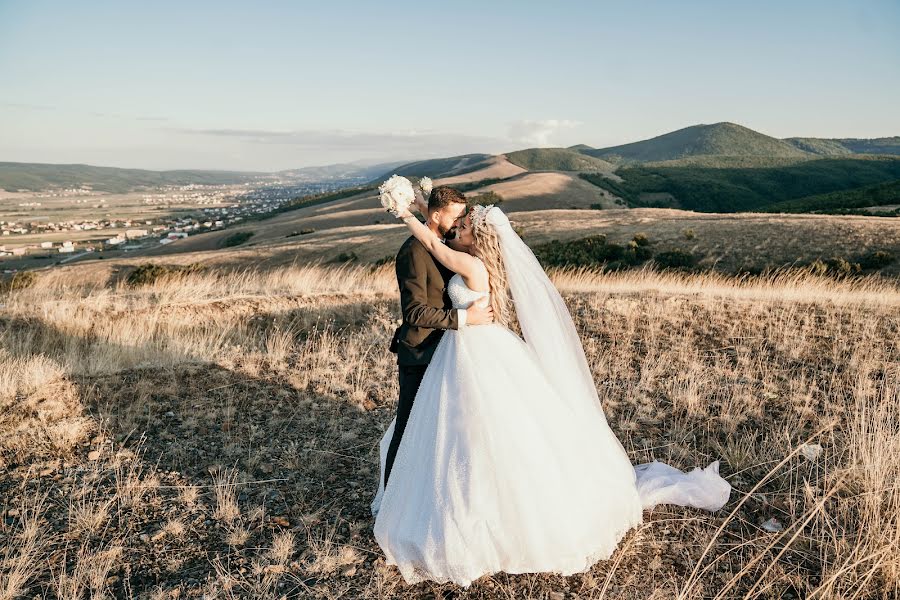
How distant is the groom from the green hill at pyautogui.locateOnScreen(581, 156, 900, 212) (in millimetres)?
72709

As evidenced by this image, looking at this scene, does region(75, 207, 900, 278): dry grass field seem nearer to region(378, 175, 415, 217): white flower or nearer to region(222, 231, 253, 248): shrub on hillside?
region(222, 231, 253, 248): shrub on hillside

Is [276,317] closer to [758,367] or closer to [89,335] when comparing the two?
[89,335]

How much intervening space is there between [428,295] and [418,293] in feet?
0.42

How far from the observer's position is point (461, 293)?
4.07 metres

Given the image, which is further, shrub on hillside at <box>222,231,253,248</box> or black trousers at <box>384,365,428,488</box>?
shrub on hillside at <box>222,231,253,248</box>

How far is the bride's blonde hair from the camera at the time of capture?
4.18 meters

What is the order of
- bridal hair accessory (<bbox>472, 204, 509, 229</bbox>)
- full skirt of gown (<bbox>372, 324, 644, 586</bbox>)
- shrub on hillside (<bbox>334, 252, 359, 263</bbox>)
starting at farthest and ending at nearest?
shrub on hillside (<bbox>334, 252, 359, 263</bbox>), bridal hair accessory (<bbox>472, 204, 509, 229</bbox>), full skirt of gown (<bbox>372, 324, 644, 586</bbox>)

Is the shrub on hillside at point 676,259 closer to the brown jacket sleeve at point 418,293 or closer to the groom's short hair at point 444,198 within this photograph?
the groom's short hair at point 444,198

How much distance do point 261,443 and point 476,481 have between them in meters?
3.39

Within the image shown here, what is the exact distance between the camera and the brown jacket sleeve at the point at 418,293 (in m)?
3.96

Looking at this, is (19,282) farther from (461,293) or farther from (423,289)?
(461,293)

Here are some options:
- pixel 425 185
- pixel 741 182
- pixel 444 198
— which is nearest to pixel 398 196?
pixel 444 198

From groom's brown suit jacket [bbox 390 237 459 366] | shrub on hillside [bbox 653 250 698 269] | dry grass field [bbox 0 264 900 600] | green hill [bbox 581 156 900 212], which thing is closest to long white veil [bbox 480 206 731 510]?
groom's brown suit jacket [bbox 390 237 459 366]

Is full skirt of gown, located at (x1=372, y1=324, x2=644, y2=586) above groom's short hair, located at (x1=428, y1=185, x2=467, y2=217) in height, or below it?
below
